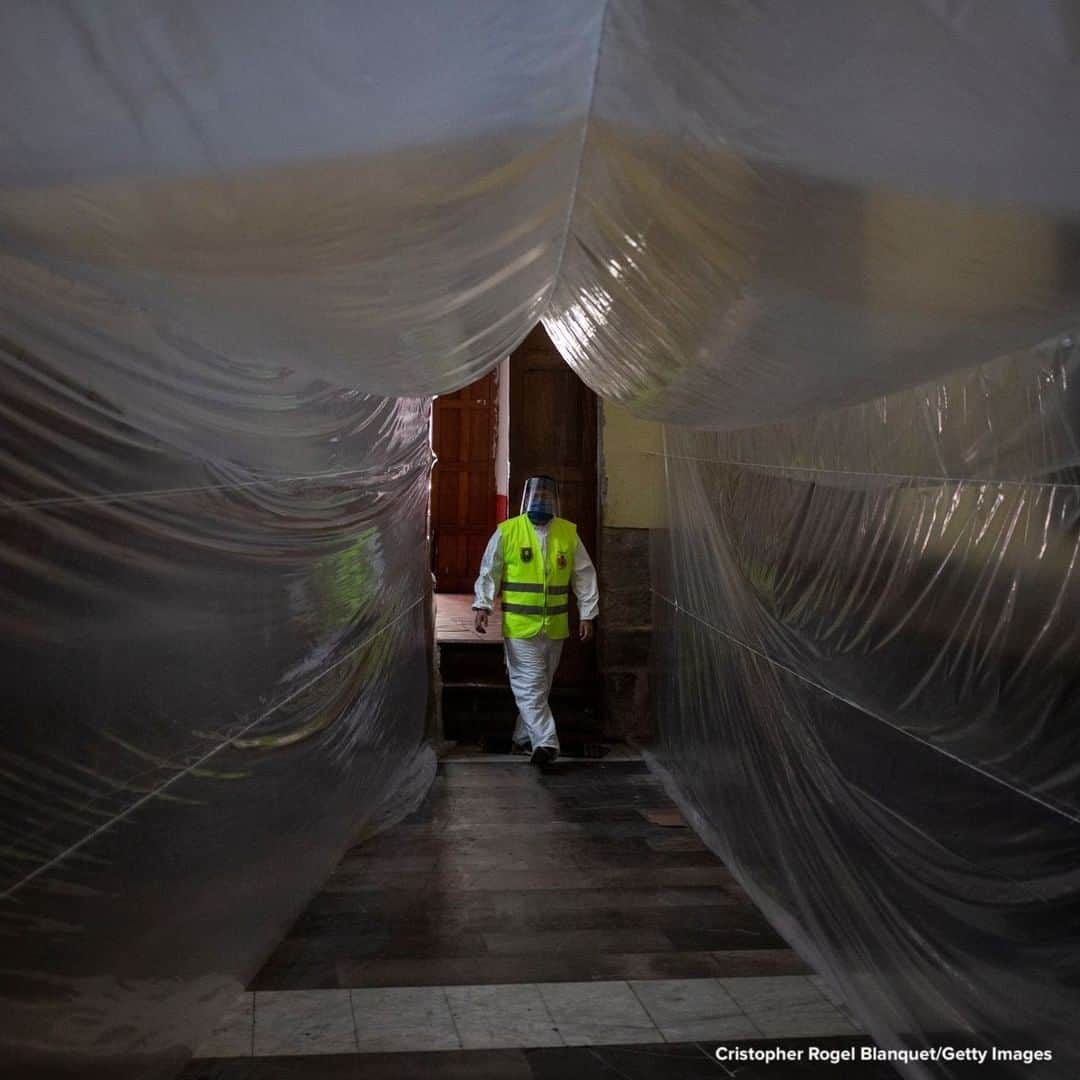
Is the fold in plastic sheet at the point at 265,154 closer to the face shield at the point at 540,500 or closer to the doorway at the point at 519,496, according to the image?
the face shield at the point at 540,500

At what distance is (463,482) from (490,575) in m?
4.11

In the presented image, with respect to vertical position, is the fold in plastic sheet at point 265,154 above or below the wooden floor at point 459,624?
above

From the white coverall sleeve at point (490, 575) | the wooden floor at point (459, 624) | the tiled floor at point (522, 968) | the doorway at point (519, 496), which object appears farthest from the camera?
the wooden floor at point (459, 624)

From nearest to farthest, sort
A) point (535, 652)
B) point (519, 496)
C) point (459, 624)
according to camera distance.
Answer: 1. point (535, 652)
2. point (519, 496)
3. point (459, 624)

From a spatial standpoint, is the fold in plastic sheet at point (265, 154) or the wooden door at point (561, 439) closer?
the fold in plastic sheet at point (265, 154)

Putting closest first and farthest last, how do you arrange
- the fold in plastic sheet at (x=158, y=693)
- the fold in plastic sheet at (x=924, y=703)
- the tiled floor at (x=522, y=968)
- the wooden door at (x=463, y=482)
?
the fold in plastic sheet at (x=158, y=693)
the fold in plastic sheet at (x=924, y=703)
the tiled floor at (x=522, y=968)
the wooden door at (x=463, y=482)

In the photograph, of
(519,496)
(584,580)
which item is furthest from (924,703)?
(519,496)

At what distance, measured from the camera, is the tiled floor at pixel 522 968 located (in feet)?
9.56

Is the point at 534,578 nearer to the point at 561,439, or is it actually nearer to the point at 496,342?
the point at 561,439

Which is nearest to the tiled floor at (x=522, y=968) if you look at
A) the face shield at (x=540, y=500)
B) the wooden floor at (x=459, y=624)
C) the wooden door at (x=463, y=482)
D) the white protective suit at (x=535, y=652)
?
the white protective suit at (x=535, y=652)

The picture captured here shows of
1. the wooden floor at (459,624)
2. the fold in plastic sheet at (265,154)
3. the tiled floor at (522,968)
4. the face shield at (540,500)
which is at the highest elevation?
the fold in plastic sheet at (265,154)

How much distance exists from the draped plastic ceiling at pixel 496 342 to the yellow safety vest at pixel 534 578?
239 cm

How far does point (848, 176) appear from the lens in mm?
1705

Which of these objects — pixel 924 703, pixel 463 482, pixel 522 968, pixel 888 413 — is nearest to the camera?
pixel 924 703
